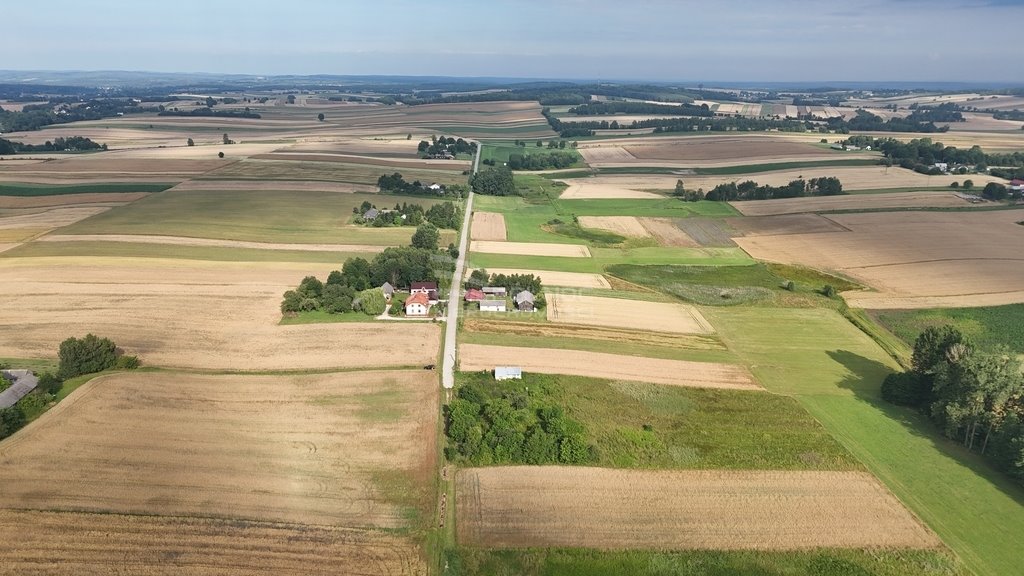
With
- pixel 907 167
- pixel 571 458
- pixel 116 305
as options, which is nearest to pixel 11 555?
pixel 571 458

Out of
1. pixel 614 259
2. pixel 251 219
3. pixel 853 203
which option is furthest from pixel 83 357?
pixel 853 203

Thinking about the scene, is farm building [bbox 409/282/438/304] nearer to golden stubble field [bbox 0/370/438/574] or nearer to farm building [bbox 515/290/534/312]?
farm building [bbox 515/290/534/312]

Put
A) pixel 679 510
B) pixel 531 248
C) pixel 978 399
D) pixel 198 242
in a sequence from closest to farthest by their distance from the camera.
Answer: pixel 679 510 < pixel 978 399 < pixel 198 242 < pixel 531 248

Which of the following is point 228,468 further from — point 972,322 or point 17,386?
point 972,322

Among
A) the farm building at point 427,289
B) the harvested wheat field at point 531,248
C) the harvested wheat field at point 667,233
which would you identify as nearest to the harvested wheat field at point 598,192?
the harvested wheat field at point 667,233

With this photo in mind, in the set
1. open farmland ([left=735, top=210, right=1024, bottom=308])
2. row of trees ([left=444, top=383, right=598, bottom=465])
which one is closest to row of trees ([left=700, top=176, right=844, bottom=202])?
open farmland ([left=735, top=210, right=1024, bottom=308])

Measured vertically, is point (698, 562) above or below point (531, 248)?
below
